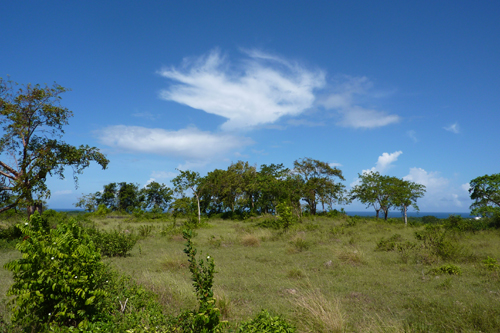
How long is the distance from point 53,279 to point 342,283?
661 cm

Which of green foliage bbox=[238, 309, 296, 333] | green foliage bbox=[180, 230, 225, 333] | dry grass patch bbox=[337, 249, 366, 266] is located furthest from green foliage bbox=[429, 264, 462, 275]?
green foliage bbox=[180, 230, 225, 333]

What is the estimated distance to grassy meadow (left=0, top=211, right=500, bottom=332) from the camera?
5.25 metres

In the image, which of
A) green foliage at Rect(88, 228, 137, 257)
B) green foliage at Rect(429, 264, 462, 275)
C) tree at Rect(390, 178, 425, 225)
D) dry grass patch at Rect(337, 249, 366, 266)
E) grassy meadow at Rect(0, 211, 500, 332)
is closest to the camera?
grassy meadow at Rect(0, 211, 500, 332)

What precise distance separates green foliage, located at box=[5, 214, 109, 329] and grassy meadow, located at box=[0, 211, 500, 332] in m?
1.49

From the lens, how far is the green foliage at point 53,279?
171 inches

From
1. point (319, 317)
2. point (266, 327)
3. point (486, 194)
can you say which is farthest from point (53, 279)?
point (486, 194)

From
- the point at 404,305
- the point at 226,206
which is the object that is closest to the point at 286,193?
the point at 226,206

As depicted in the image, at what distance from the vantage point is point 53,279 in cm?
437

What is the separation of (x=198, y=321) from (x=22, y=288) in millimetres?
2609

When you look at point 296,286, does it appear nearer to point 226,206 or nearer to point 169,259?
point 169,259

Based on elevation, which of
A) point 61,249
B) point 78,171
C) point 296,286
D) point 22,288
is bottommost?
point 296,286

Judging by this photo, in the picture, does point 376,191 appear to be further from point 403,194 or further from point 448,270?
point 448,270

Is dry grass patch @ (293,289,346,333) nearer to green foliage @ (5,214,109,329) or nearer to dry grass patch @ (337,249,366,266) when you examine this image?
green foliage @ (5,214,109,329)

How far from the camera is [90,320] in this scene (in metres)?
4.80
